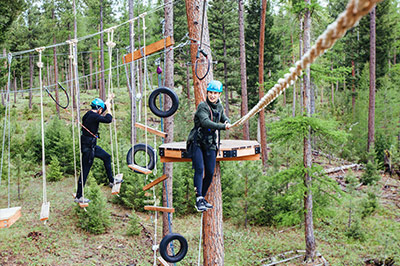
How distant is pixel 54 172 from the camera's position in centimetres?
1295

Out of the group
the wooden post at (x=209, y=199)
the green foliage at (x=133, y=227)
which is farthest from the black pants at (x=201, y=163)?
the green foliage at (x=133, y=227)

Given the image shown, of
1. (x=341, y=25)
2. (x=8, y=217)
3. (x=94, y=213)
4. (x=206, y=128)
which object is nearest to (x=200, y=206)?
(x=206, y=128)

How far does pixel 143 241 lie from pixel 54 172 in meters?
5.80

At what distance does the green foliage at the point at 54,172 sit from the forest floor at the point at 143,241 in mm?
748

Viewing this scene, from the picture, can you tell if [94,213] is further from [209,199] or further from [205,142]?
[205,142]

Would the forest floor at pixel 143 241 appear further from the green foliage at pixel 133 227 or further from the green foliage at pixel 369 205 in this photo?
the green foliage at pixel 369 205

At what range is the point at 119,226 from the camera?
10.2 meters

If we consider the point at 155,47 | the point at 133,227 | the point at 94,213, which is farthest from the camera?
the point at 133,227

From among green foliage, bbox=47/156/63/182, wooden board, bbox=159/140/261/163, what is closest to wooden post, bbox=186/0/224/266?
wooden board, bbox=159/140/261/163

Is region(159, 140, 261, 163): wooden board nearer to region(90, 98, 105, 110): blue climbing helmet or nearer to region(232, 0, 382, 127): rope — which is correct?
region(90, 98, 105, 110): blue climbing helmet

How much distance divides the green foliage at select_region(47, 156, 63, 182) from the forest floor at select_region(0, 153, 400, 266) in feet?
2.45

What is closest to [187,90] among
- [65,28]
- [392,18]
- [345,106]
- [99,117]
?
[65,28]

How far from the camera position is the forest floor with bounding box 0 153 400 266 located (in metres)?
8.15

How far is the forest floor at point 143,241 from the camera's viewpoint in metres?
8.15
